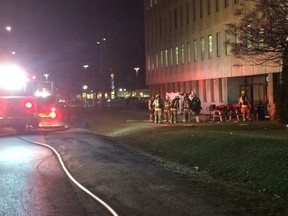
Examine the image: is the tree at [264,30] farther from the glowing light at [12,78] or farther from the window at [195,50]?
the window at [195,50]

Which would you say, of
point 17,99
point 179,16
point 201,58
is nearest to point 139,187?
point 17,99

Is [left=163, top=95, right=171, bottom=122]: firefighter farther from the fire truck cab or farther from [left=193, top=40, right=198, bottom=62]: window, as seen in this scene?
[left=193, top=40, right=198, bottom=62]: window

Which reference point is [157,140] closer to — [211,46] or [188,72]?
[211,46]

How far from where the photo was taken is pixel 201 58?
44344mm

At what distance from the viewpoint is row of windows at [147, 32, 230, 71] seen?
40.7 metres

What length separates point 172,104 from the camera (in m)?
30.4

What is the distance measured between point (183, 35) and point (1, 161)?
116 ft

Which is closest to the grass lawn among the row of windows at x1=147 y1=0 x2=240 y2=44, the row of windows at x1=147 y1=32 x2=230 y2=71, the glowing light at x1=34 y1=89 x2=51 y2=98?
the glowing light at x1=34 y1=89 x2=51 y2=98

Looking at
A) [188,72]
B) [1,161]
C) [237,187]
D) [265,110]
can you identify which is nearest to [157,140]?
[1,161]

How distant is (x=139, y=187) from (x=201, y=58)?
3426 centimetres

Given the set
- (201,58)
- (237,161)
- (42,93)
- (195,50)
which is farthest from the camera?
(195,50)

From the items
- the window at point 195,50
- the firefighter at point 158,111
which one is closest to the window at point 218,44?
the window at point 195,50

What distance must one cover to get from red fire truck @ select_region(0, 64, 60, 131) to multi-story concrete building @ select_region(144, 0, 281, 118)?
12.7m

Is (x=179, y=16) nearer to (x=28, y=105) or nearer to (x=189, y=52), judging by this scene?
(x=189, y=52)
